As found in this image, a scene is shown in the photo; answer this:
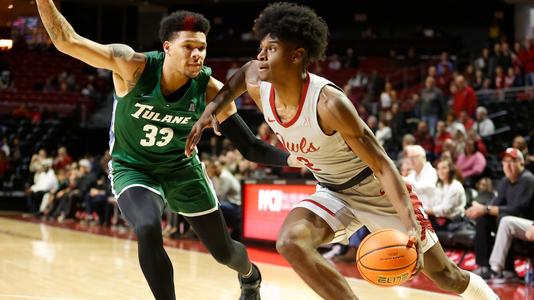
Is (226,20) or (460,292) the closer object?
(460,292)

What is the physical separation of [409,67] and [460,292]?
56.2 feet

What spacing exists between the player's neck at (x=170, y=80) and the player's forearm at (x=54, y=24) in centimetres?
70

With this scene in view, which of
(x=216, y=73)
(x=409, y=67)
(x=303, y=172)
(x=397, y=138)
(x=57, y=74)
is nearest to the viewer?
(x=303, y=172)

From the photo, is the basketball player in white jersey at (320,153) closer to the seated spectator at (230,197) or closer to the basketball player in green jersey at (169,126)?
the basketball player in green jersey at (169,126)

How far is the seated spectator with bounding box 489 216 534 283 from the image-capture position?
781cm

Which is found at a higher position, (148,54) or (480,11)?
(480,11)

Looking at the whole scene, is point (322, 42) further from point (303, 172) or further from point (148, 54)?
point (303, 172)

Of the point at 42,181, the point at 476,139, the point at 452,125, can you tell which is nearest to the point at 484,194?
the point at 476,139

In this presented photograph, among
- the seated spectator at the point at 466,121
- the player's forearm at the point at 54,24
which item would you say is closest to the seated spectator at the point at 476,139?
the seated spectator at the point at 466,121

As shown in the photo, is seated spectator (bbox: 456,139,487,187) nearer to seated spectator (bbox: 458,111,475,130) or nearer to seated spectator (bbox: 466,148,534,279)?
seated spectator (bbox: 458,111,475,130)

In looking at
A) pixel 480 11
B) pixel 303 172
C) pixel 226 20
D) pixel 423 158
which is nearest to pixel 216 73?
pixel 226 20

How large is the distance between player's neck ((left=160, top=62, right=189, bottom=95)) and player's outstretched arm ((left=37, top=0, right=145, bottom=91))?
0.53 feet

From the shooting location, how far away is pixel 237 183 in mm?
12391

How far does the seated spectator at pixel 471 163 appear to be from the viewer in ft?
37.0
